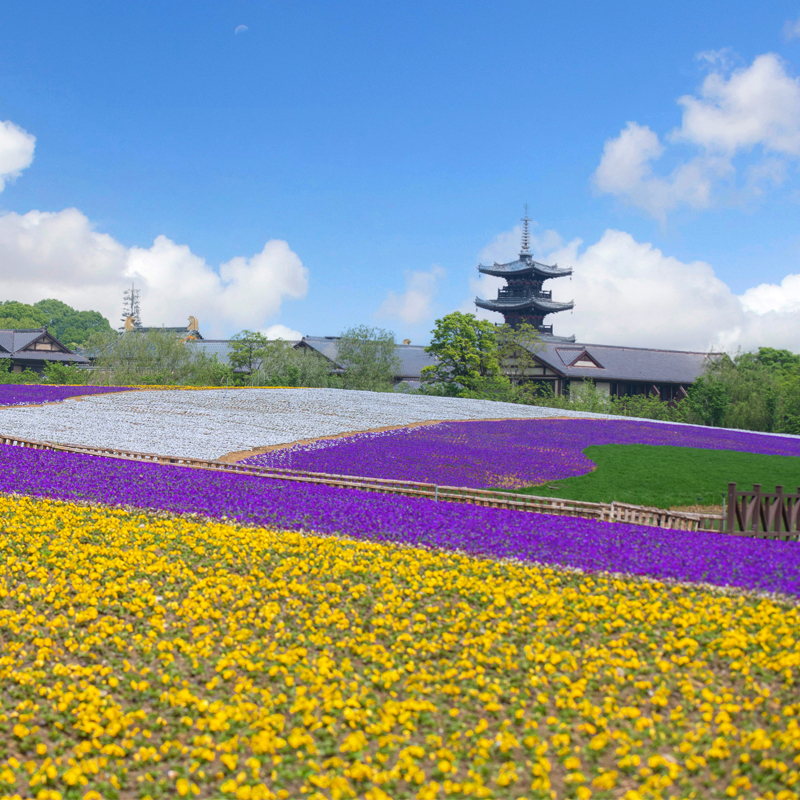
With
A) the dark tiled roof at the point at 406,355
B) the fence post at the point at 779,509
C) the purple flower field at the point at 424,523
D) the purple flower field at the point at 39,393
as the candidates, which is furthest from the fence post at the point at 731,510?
the dark tiled roof at the point at 406,355

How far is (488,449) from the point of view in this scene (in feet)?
80.0

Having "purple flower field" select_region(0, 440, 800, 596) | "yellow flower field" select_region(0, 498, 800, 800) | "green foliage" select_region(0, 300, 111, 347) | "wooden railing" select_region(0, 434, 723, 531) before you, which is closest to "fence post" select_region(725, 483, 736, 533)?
"wooden railing" select_region(0, 434, 723, 531)

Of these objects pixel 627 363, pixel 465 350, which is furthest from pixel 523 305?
pixel 465 350

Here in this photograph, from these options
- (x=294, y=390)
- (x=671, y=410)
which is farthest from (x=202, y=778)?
(x=671, y=410)

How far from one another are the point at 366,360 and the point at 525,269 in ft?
70.7

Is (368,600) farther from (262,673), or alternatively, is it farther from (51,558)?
(51,558)

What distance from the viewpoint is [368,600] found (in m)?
8.02

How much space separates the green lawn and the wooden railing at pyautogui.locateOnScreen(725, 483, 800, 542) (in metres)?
5.28

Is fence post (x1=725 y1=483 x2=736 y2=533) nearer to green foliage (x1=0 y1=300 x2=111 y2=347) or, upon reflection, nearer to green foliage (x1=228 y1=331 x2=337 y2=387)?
green foliage (x1=228 y1=331 x2=337 y2=387)

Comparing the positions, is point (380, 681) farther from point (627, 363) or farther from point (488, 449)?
point (627, 363)

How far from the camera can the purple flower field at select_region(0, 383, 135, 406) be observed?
32.7 m

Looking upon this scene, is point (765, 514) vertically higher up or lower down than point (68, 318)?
lower down

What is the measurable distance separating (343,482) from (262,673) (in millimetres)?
8885

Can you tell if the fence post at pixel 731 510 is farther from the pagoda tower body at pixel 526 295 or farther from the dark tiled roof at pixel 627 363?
the pagoda tower body at pixel 526 295
